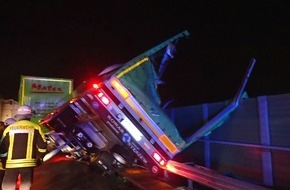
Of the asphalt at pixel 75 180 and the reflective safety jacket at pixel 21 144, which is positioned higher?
the reflective safety jacket at pixel 21 144

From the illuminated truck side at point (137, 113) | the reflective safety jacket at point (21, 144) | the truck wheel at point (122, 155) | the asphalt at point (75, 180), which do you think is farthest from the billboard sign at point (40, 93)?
the reflective safety jacket at point (21, 144)

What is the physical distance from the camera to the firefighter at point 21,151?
4805 mm

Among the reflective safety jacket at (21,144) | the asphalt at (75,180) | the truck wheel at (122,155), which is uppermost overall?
the reflective safety jacket at (21,144)

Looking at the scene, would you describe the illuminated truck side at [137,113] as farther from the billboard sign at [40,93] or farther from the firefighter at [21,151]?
the billboard sign at [40,93]

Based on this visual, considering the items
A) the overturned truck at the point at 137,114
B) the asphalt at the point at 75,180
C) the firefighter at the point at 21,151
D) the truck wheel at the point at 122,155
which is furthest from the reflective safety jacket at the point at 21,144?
the asphalt at the point at 75,180

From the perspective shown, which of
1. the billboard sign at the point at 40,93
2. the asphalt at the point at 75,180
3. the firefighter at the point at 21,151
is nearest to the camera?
the firefighter at the point at 21,151

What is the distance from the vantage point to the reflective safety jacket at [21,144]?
4.82m

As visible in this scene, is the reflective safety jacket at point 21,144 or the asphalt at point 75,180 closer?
the reflective safety jacket at point 21,144

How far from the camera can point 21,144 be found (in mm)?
4855

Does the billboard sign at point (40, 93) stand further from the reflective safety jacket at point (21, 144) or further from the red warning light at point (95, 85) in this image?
the reflective safety jacket at point (21, 144)

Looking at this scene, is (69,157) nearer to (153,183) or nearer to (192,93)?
(153,183)

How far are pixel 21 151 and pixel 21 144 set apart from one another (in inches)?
4.3

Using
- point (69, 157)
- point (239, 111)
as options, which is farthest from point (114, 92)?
point (69, 157)

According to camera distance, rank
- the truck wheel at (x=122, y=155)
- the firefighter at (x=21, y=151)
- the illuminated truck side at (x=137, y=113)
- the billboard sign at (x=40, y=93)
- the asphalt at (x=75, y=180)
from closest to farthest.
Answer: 1. the firefighter at (x=21, y=151)
2. the illuminated truck side at (x=137, y=113)
3. the truck wheel at (x=122, y=155)
4. the asphalt at (x=75, y=180)
5. the billboard sign at (x=40, y=93)
